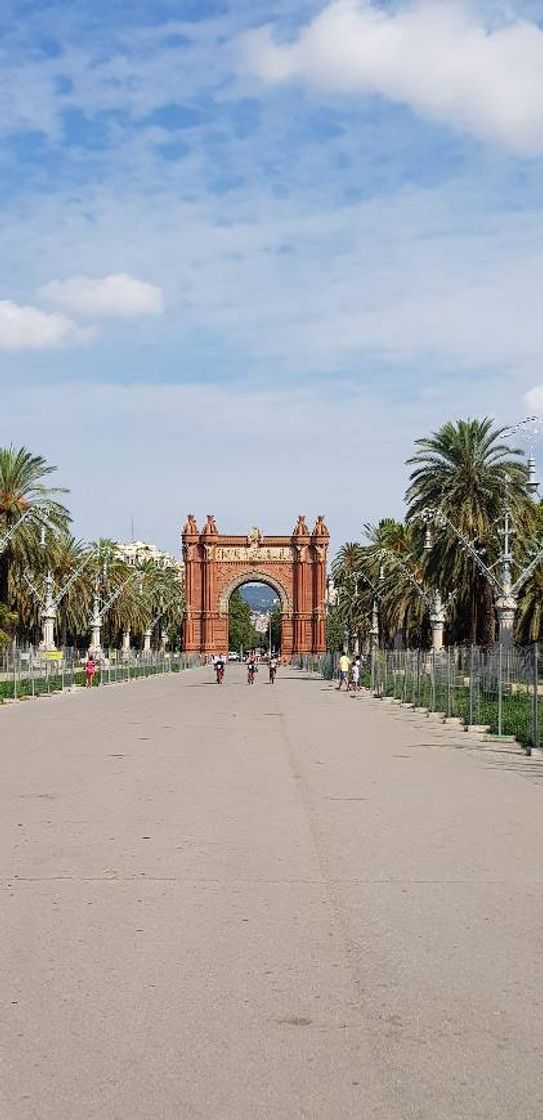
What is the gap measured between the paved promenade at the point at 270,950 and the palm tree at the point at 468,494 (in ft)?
102

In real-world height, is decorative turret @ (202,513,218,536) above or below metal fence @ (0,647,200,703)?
above

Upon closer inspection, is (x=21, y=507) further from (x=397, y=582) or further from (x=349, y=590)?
(x=349, y=590)

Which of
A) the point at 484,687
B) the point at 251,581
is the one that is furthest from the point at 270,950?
the point at 251,581

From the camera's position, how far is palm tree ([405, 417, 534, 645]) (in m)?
A: 46.4

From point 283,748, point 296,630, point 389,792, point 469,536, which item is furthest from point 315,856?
point 296,630

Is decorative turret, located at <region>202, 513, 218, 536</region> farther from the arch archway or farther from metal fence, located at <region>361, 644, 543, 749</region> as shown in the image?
metal fence, located at <region>361, 644, 543, 749</region>

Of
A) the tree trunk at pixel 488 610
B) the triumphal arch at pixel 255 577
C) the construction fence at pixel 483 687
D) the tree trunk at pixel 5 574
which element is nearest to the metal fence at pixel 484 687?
the construction fence at pixel 483 687

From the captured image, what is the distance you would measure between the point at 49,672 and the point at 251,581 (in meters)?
92.0

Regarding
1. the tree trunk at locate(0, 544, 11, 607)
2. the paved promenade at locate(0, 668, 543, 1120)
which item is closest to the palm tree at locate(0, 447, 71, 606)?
the tree trunk at locate(0, 544, 11, 607)

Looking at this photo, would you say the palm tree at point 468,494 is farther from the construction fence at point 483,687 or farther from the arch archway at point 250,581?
the arch archway at point 250,581

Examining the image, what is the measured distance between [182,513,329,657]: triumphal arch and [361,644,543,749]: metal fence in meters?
98.7

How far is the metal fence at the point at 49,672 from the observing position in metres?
46.5

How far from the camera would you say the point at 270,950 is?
7.00 m

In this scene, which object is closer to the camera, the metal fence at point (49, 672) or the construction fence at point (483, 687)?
the construction fence at point (483, 687)
